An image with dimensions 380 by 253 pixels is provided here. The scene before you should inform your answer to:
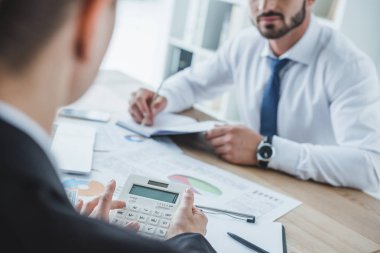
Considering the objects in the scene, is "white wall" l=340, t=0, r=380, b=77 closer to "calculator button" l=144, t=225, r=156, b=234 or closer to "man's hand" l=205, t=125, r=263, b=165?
"man's hand" l=205, t=125, r=263, b=165

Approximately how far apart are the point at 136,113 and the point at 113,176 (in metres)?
0.40

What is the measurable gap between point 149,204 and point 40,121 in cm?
40

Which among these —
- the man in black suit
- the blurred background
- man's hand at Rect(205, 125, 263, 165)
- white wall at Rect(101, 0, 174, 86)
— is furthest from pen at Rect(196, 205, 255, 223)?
white wall at Rect(101, 0, 174, 86)

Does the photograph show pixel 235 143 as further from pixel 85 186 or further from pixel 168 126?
pixel 85 186

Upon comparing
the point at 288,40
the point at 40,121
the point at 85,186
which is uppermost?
the point at 288,40

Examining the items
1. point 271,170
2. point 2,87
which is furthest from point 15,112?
point 271,170

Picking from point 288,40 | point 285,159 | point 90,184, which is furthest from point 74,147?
point 288,40

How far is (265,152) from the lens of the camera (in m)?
1.07

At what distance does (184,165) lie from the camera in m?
1.01

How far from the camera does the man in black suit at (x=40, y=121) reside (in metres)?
0.32

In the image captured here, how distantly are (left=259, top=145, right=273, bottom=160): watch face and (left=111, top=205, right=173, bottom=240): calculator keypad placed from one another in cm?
44

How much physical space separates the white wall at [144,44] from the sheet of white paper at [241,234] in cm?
213

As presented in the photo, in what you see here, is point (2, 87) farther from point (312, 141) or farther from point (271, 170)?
point (312, 141)

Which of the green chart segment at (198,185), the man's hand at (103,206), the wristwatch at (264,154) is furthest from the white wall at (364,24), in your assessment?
the man's hand at (103,206)
